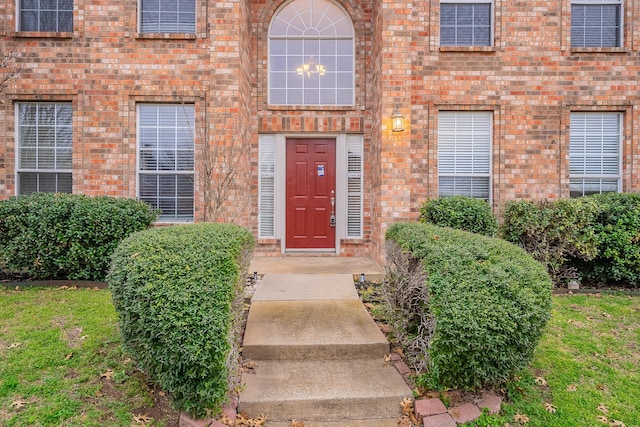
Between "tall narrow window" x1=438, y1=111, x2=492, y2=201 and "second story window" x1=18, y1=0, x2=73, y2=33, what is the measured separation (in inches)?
285

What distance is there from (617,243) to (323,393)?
16.9ft

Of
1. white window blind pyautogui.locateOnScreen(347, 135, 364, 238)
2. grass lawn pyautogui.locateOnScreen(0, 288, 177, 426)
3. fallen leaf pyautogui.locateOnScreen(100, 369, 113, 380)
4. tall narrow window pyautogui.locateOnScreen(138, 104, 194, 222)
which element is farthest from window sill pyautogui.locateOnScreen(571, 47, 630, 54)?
fallen leaf pyautogui.locateOnScreen(100, 369, 113, 380)

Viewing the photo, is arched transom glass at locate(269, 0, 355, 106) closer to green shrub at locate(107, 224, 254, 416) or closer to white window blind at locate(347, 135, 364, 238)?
white window blind at locate(347, 135, 364, 238)

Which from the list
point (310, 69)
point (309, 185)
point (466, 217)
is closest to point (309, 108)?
point (310, 69)

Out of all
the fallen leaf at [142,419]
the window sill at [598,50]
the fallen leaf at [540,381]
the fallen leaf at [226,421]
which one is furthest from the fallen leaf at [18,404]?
the window sill at [598,50]

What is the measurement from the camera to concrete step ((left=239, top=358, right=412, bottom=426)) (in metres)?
2.74

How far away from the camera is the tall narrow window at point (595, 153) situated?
278 inches

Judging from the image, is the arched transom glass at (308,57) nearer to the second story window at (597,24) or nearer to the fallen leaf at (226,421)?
the second story window at (597,24)

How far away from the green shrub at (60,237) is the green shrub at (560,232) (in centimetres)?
605

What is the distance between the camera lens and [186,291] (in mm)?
2523

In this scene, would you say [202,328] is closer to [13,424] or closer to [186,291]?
[186,291]

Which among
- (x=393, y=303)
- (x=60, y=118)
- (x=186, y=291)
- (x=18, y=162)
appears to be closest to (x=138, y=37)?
(x=60, y=118)

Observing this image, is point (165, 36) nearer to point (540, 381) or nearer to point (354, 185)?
point (354, 185)

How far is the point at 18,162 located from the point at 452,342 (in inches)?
314
